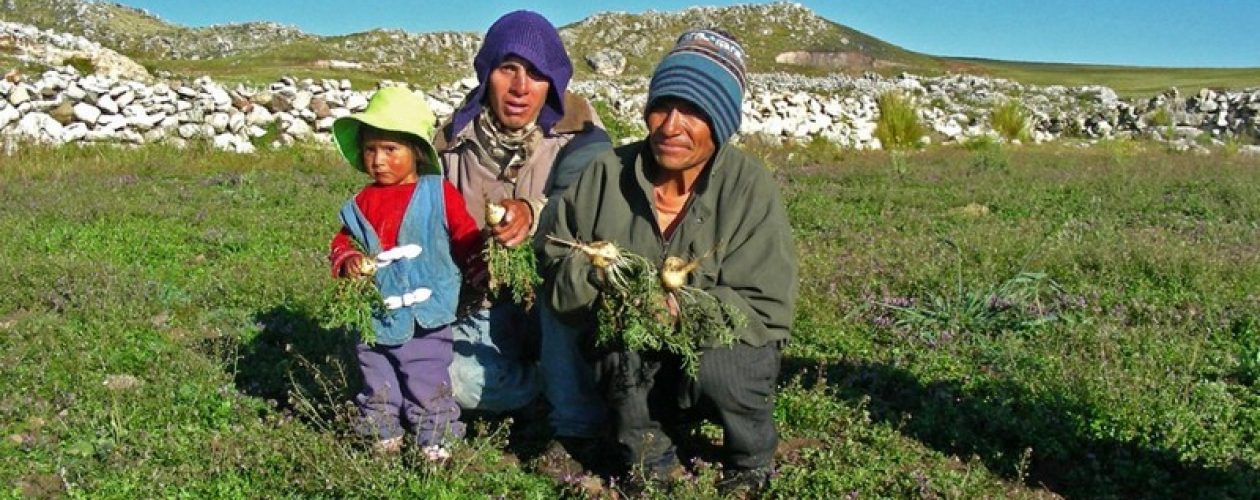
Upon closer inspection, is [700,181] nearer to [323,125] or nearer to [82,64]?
[323,125]

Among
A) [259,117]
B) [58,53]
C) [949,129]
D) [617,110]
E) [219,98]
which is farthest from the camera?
[58,53]

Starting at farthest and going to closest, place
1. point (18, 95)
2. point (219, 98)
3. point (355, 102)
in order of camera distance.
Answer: point (355, 102) → point (219, 98) → point (18, 95)

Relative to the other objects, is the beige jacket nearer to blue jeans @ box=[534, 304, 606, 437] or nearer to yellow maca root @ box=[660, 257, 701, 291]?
blue jeans @ box=[534, 304, 606, 437]

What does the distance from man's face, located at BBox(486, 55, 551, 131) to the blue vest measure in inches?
17.9

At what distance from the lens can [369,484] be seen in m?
3.80

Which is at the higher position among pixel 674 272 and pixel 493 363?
pixel 674 272

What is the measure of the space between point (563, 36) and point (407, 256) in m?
51.8

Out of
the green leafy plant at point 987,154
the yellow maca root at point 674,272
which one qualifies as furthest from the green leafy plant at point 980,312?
the green leafy plant at point 987,154

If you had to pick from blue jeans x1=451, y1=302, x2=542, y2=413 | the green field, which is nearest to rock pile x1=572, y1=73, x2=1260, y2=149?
the green field

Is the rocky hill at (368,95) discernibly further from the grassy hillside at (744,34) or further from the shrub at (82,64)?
the grassy hillside at (744,34)

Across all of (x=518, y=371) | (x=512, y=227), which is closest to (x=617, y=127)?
(x=518, y=371)

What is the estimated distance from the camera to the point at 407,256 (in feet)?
13.3

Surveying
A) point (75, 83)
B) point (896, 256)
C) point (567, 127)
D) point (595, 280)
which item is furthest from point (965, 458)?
point (75, 83)

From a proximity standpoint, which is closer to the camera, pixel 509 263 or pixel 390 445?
pixel 509 263
